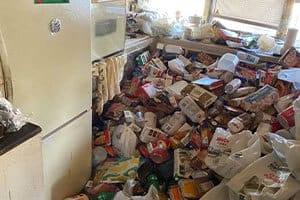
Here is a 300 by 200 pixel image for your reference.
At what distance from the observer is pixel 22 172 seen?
3.75ft

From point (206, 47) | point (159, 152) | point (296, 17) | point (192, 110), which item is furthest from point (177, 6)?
point (159, 152)

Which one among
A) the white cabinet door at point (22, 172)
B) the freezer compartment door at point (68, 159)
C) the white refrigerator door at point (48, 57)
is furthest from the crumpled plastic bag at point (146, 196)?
the white cabinet door at point (22, 172)

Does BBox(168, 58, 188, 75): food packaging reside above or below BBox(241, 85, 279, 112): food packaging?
above

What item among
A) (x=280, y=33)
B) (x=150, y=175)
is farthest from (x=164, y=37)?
(x=150, y=175)

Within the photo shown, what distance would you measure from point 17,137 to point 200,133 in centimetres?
119

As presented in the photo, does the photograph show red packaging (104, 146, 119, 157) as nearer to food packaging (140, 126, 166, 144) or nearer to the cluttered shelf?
food packaging (140, 126, 166, 144)

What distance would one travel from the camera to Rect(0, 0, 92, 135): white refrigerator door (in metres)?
1.20

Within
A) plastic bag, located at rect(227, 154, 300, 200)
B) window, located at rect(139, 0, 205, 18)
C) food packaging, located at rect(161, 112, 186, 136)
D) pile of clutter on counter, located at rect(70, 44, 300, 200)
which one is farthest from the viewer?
window, located at rect(139, 0, 205, 18)

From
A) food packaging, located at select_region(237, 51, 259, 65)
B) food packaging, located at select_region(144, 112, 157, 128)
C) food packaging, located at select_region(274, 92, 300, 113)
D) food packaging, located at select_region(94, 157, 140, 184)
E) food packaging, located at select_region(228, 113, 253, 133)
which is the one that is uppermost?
food packaging, located at select_region(237, 51, 259, 65)

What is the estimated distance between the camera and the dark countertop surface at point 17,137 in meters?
1.03

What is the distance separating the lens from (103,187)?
1.89m

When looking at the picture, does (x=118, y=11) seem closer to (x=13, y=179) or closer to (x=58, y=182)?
(x=58, y=182)

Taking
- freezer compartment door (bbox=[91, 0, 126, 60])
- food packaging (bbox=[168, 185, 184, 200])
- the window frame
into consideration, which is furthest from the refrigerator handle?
the window frame

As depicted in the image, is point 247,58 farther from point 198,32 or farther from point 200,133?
point 200,133
